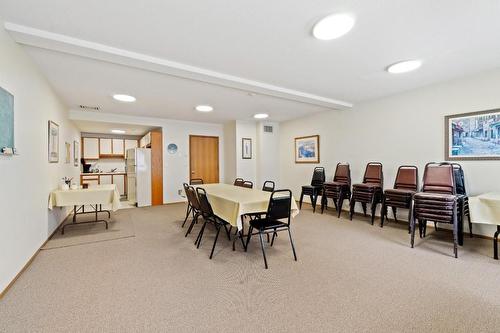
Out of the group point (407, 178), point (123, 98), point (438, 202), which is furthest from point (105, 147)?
point (438, 202)

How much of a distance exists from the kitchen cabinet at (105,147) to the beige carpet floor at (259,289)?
5519mm

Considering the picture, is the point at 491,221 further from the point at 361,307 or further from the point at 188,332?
the point at 188,332

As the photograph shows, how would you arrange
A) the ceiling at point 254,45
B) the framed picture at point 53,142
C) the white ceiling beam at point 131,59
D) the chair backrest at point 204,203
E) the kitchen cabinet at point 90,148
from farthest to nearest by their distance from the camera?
the kitchen cabinet at point 90,148, the framed picture at point 53,142, the chair backrest at point 204,203, the white ceiling beam at point 131,59, the ceiling at point 254,45

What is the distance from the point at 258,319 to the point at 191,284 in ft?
2.61

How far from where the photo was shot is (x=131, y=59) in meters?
2.73

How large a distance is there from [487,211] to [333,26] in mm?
2688

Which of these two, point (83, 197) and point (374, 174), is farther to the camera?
point (374, 174)

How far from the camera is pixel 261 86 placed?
3.79 metres

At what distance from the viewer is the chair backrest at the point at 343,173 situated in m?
4.99

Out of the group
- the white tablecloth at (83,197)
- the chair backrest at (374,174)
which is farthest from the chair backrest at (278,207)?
the white tablecloth at (83,197)

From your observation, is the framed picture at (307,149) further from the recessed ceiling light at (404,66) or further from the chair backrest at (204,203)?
Result: the chair backrest at (204,203)

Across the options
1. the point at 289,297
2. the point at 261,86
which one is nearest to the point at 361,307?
the point at 289,297

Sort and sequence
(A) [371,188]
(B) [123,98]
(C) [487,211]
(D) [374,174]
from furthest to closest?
(D) [374,174]
(B) [123,98]
(A) [371,188]
(C) [487,211]

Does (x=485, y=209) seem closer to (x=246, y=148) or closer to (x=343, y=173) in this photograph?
(x=343, y=173)
